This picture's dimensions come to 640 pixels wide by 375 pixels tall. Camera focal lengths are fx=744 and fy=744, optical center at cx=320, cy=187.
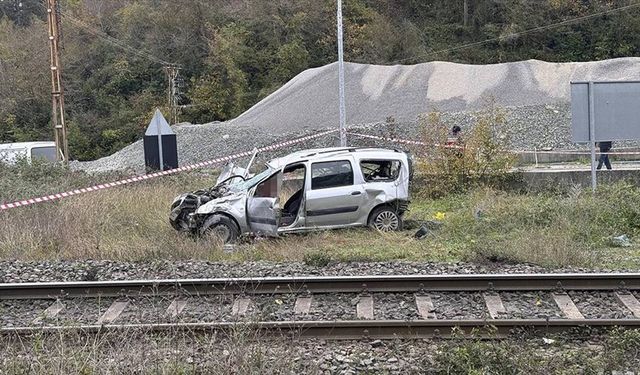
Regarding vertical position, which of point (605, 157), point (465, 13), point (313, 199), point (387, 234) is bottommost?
point (387, 234)

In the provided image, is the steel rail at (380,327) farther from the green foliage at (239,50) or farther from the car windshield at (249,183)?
the green foliage at (239,50)

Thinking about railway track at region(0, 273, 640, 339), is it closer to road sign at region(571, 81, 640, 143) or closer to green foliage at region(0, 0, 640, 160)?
road sign at region(571, 81, 640, 143)

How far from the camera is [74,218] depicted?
1362 cm

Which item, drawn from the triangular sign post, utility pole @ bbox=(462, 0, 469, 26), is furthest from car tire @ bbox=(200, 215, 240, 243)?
utility pole @ bbox=(462, 0, 469, 26)

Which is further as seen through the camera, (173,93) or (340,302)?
(173,93)

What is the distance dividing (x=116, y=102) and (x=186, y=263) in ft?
171

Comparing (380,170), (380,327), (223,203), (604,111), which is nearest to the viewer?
(380,327)

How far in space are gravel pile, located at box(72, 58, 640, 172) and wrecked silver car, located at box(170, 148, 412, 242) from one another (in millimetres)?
16525

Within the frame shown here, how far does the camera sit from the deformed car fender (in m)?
12.9

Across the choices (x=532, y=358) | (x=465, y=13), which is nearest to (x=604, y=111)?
(x=532, y=358)

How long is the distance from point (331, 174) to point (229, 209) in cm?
197

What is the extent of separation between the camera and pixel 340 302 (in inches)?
331

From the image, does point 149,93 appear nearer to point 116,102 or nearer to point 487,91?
point 116,102

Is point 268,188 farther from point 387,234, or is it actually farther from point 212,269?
point 212,269
